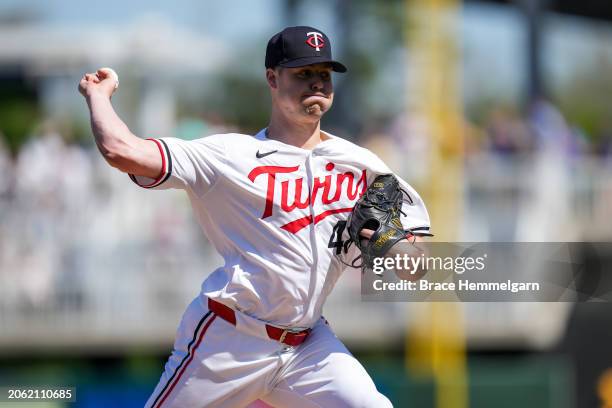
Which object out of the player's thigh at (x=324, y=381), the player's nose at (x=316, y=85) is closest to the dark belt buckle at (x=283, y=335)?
the player's thigh at (x=324, y=381)

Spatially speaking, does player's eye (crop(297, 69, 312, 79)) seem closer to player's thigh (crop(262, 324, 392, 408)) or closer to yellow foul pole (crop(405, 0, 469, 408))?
player's thigh (crop(262, 324, 392, 408))

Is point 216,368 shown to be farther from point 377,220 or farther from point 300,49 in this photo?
point 300,49

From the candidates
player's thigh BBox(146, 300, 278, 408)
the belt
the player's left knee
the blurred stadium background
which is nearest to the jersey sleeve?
the belt

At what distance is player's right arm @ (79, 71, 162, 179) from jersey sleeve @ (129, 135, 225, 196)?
43mm

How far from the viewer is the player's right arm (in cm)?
495

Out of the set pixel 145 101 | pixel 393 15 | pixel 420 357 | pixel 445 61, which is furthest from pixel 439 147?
pixel 393 15

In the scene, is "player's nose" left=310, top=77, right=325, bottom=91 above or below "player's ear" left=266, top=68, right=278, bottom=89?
below

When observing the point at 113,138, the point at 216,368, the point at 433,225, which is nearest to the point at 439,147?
the point at 433,225

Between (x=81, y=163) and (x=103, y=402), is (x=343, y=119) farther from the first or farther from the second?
(x=103, y=402)

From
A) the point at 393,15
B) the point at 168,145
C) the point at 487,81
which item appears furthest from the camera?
the point at 487,81

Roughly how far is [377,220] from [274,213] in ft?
1.51

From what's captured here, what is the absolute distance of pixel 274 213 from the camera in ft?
17.8

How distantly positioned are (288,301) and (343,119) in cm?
1012

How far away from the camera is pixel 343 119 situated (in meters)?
15.4
